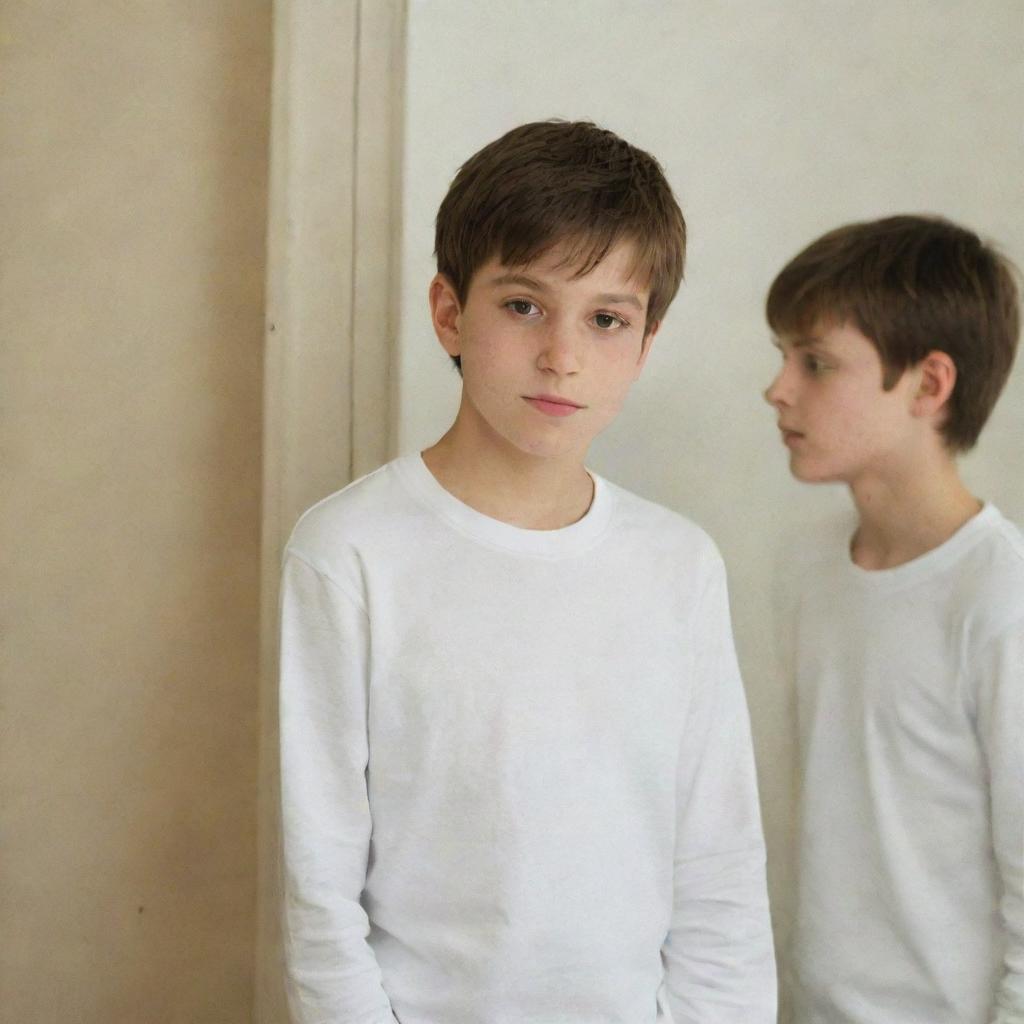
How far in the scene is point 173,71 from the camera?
1.34 m

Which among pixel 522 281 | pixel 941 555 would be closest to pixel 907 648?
pixel 941 555

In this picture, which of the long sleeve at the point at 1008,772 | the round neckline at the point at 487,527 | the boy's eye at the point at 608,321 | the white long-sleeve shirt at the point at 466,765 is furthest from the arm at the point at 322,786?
the long sleeve at the point at 1008,772

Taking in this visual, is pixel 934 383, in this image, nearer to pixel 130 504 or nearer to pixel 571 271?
pixel 571 271

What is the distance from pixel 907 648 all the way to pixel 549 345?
44 cm

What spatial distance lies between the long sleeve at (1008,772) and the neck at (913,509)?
0.12 meters

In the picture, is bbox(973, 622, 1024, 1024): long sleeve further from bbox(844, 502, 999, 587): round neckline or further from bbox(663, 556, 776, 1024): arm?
bbox(663, 556, 776, 1024): arm

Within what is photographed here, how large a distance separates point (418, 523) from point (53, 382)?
1.85 feet

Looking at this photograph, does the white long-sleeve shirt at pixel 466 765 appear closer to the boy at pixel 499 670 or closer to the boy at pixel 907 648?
the boy at pixel 499 670

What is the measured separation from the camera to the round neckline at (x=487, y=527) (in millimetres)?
1066

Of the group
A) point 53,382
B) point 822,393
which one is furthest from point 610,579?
point 53,382

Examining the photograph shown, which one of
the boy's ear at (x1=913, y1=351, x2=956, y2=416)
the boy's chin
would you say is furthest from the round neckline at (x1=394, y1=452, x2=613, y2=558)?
the boy's ear at (x1=913, y1=351, x2=956, y2=416)

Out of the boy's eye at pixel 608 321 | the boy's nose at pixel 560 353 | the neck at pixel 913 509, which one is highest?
the boy's eye at pixel 608 321

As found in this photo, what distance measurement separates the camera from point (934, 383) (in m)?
1.11

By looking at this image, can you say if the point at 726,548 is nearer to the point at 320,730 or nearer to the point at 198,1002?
the point at 320,730
